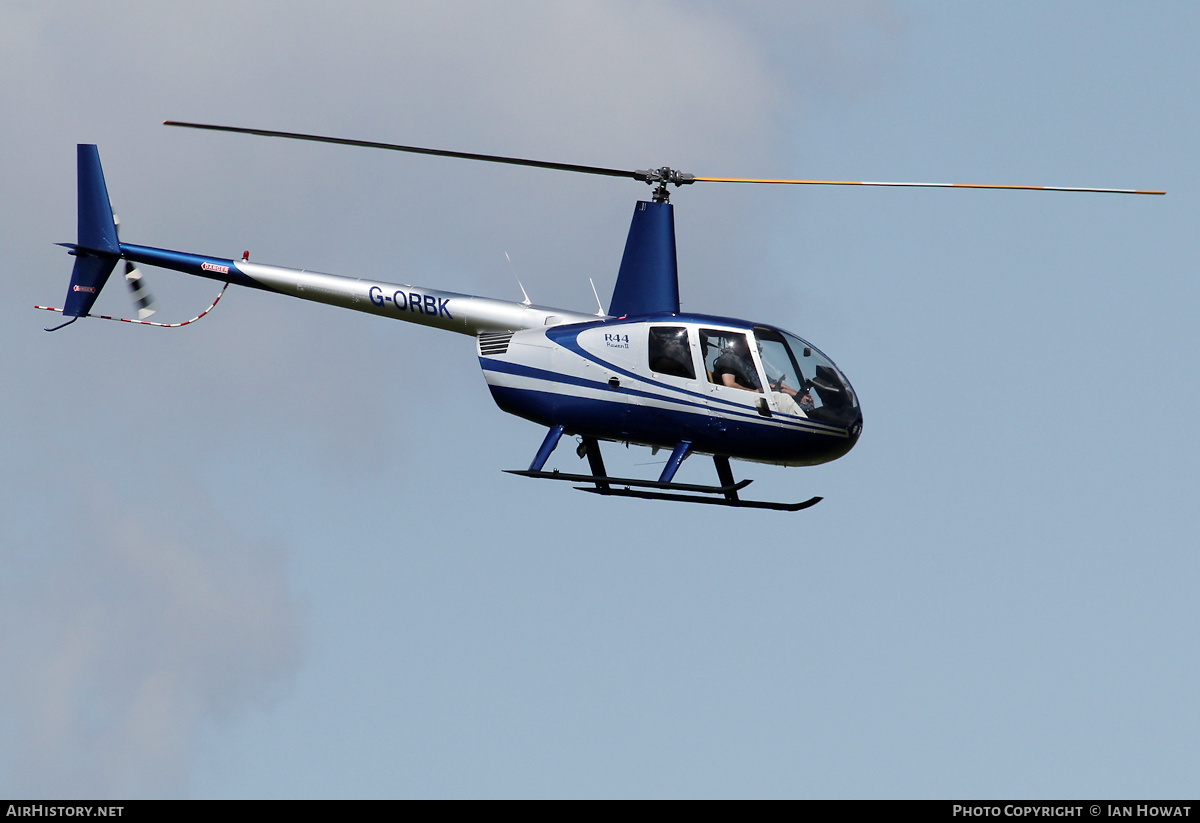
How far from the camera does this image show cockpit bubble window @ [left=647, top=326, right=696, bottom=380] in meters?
30.5

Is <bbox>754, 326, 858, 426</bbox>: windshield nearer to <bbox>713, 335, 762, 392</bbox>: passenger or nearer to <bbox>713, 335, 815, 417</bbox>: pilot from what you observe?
<bbox>713, 335, 815, 417</bbox>: pilot

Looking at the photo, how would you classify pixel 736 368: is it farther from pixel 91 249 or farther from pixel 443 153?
pixel 91 249

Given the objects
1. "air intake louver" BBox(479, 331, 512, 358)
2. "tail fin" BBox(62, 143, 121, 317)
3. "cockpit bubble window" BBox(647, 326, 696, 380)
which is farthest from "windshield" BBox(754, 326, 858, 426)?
"tail fin" BBox(62, 143, 121, 317)

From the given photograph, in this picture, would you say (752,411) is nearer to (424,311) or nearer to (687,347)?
(687,347)

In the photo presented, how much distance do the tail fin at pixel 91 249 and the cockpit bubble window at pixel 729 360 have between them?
1350cm

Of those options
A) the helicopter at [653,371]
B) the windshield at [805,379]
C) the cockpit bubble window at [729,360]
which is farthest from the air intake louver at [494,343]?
the windshield at [805,379]

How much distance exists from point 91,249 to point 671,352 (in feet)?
44.2

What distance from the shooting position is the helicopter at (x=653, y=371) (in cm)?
3003

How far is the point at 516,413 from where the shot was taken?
105 feet

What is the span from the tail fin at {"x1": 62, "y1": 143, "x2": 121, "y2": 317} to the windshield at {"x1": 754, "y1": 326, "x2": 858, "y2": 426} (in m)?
14.5

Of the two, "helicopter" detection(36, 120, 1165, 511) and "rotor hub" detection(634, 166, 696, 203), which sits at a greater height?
"rotor hub" detection(634, 166, 696, 203)

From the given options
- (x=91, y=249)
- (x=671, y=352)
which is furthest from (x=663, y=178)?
(x=91, y=249)

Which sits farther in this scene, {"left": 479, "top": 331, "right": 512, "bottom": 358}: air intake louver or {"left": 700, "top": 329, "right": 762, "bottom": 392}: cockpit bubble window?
{"left": 479, "top": 331, "right": 512, "bottom": 358}: air intake louver
